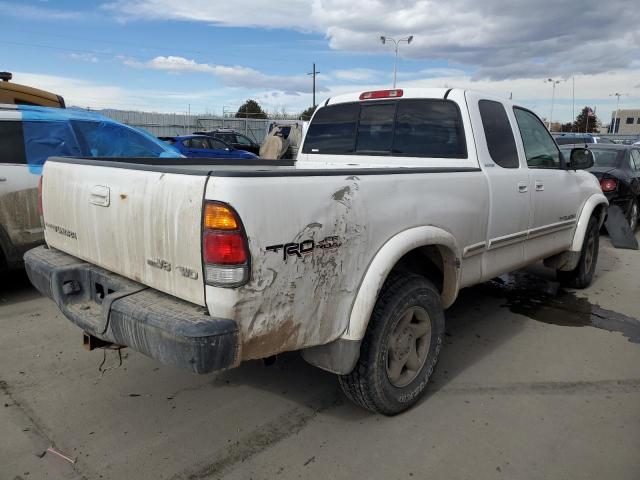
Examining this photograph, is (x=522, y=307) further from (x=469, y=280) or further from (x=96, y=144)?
(x=96, y=144)

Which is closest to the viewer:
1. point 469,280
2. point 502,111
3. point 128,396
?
point 128,396

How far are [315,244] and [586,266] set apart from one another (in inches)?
182

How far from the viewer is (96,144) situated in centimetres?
602

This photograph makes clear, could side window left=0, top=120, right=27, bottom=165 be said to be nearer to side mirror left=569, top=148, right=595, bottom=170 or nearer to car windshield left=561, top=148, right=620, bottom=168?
side mirror left=569, top=148, right=595, bottom=170

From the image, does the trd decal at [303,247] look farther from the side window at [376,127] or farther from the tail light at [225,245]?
the side window at [376,127]

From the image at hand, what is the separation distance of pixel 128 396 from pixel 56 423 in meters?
0.44

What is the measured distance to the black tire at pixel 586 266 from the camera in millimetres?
5488

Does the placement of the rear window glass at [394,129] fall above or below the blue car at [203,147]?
above

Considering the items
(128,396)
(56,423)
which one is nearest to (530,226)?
(128,396)

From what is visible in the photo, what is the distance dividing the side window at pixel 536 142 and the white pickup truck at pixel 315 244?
0.09 metres

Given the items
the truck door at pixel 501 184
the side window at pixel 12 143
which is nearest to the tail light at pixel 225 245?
the truck door at pixel 501 184

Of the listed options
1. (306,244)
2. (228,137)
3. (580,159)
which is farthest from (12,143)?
(228,137)

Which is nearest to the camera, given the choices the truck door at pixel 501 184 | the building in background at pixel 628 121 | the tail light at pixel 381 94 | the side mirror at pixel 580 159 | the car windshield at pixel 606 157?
the truck door at pixel 501 184

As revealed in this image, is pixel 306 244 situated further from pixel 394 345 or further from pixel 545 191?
pixel 545 191
